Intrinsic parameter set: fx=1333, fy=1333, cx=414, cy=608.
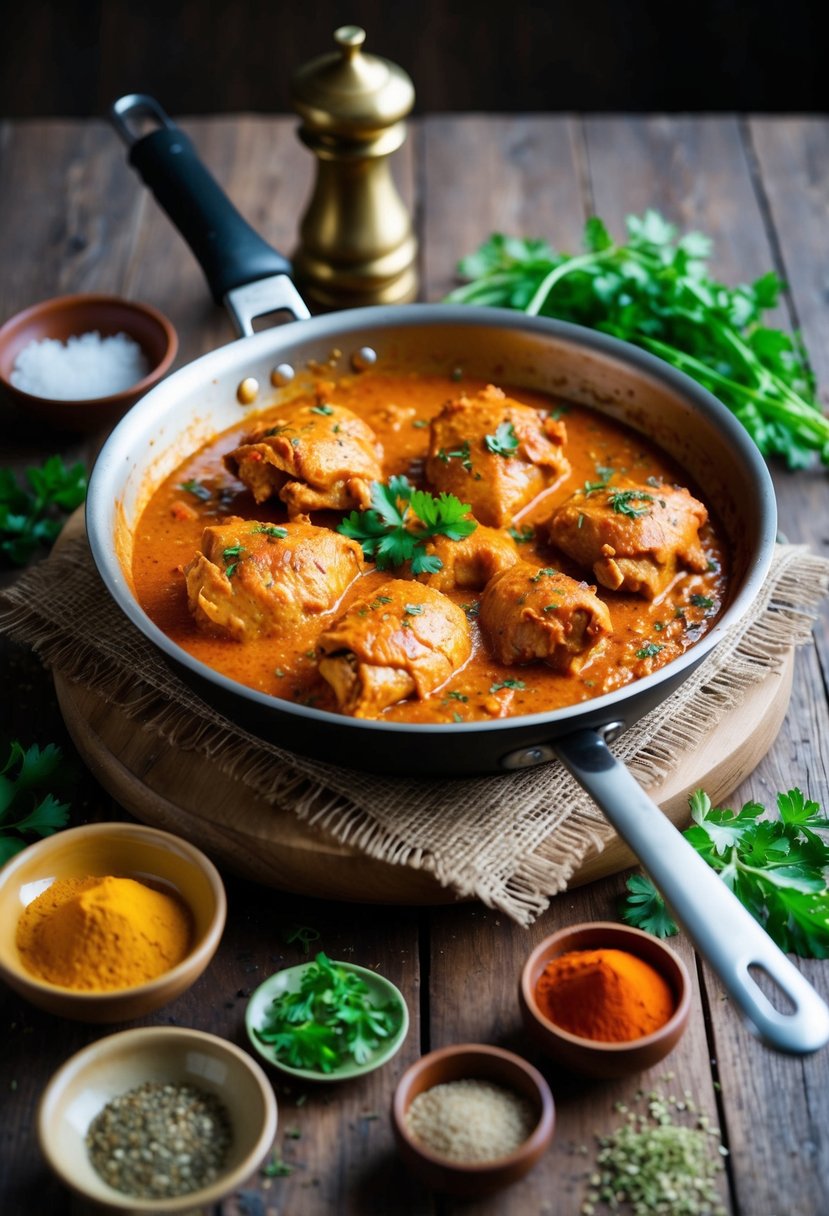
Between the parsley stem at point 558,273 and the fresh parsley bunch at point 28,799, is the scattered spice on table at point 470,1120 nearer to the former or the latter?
→ the fresh parsley bunch at point 28,799

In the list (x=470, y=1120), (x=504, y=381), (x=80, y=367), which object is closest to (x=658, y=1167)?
(x=470, y=1120)

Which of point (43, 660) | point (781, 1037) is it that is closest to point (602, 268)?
point (43, 660)

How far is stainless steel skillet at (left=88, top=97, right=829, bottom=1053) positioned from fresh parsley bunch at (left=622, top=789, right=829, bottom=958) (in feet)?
0.75

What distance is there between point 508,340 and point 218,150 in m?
2.98

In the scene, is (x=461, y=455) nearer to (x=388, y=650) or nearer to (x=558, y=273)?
(x=388, y=650)

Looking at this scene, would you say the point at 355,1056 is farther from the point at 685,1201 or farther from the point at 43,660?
the point at 43,660

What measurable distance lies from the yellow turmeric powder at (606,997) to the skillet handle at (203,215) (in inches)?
110

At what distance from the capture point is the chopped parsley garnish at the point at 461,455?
4.51 m

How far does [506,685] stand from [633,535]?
661mm

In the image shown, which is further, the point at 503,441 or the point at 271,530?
the point at 503,441

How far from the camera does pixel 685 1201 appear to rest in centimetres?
305

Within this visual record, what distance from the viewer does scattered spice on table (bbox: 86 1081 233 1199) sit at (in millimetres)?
2977

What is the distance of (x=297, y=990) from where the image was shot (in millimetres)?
3465

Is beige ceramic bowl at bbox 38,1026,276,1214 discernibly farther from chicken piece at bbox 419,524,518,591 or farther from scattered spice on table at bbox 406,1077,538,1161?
chicken piece at bbox 419,524,518,591
